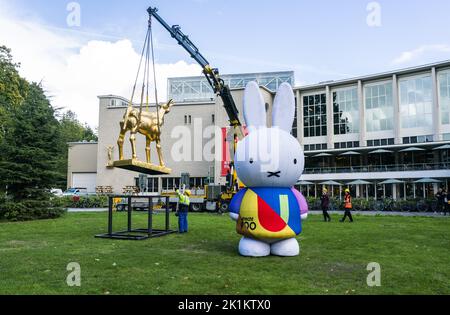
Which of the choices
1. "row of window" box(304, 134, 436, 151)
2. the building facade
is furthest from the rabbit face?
"row of window" box(304, 134, 436, 151)

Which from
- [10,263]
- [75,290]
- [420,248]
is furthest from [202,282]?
[420,248]

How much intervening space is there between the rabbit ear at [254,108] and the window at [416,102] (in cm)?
3536

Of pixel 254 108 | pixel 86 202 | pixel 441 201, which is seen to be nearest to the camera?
pixel 254 108

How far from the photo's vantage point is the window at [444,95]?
127ft

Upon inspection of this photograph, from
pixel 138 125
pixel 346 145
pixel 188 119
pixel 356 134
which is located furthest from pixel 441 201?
pixel 188 119

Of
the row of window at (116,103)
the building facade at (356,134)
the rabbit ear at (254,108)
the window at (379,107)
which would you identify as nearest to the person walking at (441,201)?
the building facade at (356,134)

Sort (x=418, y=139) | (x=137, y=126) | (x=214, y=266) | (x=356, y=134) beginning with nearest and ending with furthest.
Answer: (x=214, y=266), (x=137, y=126), (x=418, y=139), (x=356, y=134)

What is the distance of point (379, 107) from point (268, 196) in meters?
37.7

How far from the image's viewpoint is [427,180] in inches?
1361

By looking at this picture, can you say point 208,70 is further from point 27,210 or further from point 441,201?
point 441,201

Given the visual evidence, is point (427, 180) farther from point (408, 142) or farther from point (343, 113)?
point (343, 113)

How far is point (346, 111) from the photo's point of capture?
45.0m

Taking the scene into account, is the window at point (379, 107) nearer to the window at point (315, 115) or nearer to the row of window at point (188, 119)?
the window at point (315, 115)

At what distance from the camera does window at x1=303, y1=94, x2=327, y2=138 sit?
46.4 meters
